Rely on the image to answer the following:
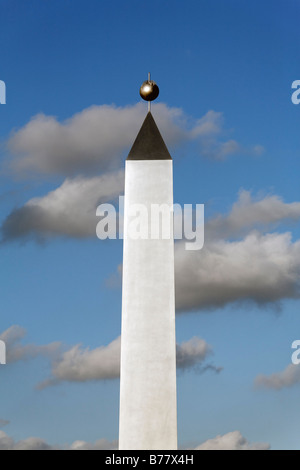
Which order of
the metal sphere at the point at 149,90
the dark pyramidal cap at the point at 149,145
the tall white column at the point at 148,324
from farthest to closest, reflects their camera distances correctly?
the metal sphere at the point at 149,90, the dark pyramidal cap at the point at 149,145, the tall white column at the point at 148,324

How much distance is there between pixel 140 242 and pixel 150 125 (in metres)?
3.91

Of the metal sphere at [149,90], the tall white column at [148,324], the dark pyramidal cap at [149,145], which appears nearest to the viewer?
the tall white column at [148,324]

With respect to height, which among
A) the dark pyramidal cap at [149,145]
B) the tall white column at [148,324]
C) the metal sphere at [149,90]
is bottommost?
the tall white column at [148,324]

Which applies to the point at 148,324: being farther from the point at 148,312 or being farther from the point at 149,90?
the point at 149,90

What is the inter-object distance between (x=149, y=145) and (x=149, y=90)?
1858 millimetres

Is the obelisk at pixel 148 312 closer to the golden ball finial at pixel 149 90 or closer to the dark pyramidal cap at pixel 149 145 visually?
the dark pyramidal cap at pixel 149 145

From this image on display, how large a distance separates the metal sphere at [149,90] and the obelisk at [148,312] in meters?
1.57

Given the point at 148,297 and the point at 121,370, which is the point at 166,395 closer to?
the point at 121,370

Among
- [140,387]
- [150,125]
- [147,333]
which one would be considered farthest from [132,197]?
[140,387]

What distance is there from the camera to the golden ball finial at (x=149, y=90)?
19094mm

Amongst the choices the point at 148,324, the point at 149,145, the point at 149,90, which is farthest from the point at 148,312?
the point at 149,90

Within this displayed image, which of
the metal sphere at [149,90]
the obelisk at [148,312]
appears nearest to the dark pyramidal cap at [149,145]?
the obelisk at [148,312]
